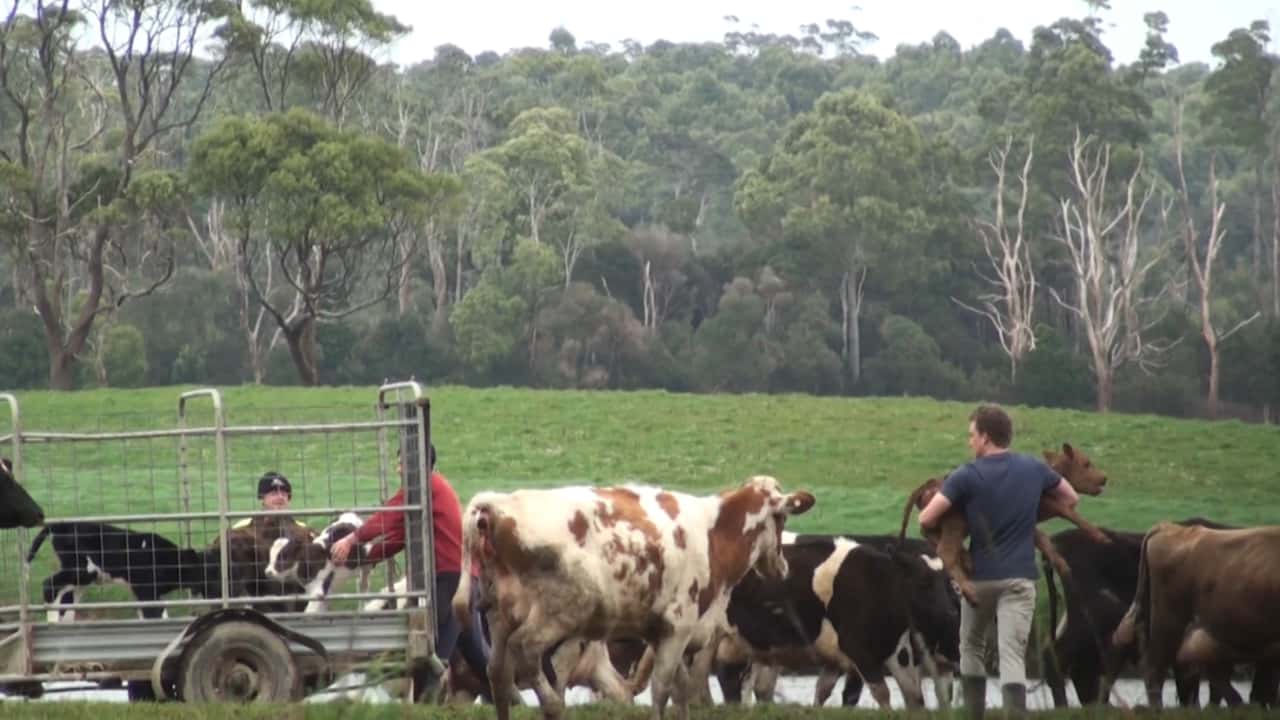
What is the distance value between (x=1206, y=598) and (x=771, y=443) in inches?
1247

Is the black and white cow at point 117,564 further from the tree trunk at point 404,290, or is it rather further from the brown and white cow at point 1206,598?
the tree trunk at point 404,290

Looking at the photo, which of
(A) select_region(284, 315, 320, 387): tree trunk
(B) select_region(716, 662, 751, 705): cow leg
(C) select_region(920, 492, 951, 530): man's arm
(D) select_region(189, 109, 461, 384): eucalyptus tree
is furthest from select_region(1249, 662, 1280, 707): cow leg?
(A) select_region(284, 315, 320, 387): tree trunk

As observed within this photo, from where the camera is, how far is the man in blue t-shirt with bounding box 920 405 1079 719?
1110cm

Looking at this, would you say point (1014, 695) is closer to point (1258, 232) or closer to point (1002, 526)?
point (1002, 526)

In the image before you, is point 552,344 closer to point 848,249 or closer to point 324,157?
point 848,249

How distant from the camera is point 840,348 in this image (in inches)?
2798

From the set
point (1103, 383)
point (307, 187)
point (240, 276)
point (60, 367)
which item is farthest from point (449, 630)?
point (240, 276)

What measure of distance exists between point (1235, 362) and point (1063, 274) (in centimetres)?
860

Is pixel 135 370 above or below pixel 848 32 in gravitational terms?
below

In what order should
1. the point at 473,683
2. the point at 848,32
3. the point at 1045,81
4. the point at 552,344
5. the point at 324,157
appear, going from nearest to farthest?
the point at 473,683
the point at 324,157
the point at 552,344
the point at 1045,81
the point at 848,32

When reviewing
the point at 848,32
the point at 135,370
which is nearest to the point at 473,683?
the point at 135,370

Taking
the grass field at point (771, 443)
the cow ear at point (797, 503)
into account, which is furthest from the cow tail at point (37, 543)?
the grass field at point (771, 443)

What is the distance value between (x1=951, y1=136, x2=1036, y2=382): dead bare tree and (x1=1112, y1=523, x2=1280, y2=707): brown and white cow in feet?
177

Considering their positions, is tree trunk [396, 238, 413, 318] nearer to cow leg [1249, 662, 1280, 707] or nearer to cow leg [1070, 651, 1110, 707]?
cow leg [1070, 651, 1110, 707]
